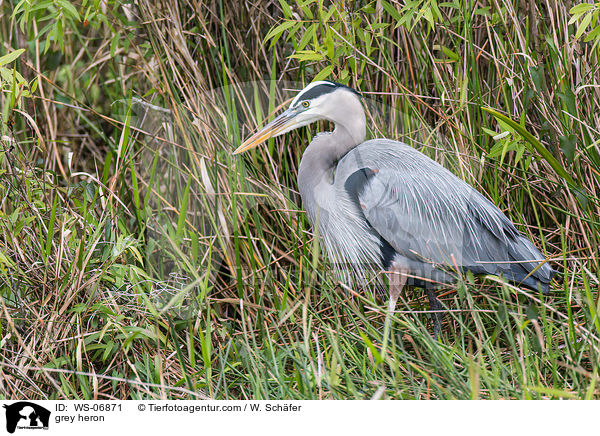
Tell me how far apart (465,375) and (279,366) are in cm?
47

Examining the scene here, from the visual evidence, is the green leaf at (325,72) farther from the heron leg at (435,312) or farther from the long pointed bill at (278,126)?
the heron leg at (435,312)

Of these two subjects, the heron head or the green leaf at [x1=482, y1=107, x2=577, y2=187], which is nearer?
the green leaf at [x1=482, y1=107, x2=577, y2=187]

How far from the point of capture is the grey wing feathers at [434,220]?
5.63ft

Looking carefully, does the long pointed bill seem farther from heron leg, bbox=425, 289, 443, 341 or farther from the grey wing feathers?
heron leg, bbox=425, 289, 443, 341

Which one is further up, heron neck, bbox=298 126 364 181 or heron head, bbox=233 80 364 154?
heron head, bbox=233 80 364 154

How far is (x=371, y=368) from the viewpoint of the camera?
1.57 metres

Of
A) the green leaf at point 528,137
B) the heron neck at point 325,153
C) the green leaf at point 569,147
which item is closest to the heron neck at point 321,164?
the heron neck at point 325,153
